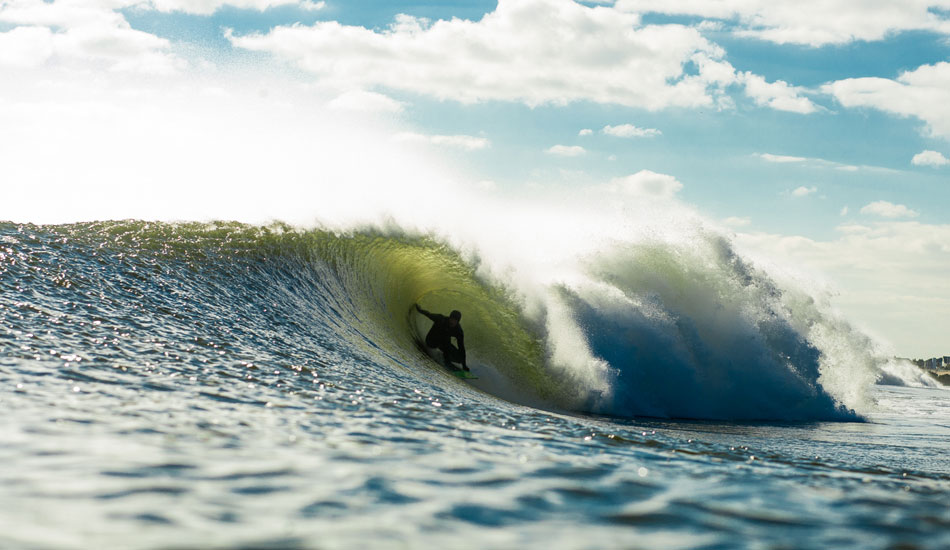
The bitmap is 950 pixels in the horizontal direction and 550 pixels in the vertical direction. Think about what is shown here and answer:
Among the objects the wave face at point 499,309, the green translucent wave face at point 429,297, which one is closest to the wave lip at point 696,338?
the wave face at point 499,309

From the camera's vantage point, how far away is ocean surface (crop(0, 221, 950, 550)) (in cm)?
272

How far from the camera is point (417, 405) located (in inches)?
218

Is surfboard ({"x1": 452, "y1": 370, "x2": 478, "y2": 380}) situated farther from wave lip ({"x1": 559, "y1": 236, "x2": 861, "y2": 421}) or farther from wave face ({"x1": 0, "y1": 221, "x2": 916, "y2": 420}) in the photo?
wave lip ({"x1": 559, "y1": 236, "x2": 861, "y2": 421})

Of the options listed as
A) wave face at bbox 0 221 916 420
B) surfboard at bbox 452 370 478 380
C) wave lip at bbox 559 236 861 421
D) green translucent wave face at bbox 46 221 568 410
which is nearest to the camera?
wave face at bbox 0 221 916 420

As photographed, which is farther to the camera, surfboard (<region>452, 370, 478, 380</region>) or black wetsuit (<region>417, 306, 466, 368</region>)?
black wetsuit (<region>417, 306, 466, 368</region>)

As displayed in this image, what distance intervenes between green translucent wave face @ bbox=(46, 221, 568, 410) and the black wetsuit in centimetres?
33

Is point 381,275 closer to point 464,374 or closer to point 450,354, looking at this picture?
point 450,354

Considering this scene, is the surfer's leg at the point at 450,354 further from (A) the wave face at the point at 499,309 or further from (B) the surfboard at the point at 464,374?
(A) the wave face at the point at 499,309

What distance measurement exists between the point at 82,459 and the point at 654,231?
1198 cm

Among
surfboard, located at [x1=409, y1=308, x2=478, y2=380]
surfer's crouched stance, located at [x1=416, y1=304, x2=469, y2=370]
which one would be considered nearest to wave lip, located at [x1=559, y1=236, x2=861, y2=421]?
surfer's crouched stance, located at [x1=416, y1=304, x2=469, y2=370]

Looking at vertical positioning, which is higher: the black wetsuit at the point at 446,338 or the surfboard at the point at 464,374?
the black wetsuit at the point at 446,338

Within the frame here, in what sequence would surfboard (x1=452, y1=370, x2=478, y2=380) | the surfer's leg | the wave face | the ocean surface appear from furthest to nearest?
the surfer's leg, surfboard (x1=452, y1=370, x2=478, y2=380), the wave face, the ocean surface

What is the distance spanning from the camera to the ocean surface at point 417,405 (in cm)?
272

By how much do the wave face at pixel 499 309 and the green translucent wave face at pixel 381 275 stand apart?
0.03 meters
